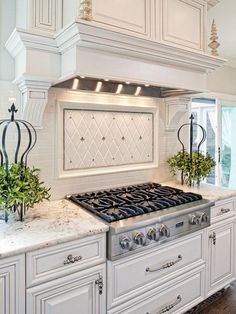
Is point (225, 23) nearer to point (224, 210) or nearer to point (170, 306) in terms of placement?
point (224, 210)

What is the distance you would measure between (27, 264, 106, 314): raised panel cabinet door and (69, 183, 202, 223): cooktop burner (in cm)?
33

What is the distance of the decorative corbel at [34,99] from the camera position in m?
1.74

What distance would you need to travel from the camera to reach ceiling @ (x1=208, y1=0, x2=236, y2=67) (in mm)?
2531

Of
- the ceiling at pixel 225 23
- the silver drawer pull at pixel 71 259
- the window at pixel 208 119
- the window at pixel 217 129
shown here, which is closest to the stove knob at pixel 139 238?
the silver drawer pull at pixel 71 259

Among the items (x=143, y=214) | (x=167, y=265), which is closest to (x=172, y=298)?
(x=167, y=265)

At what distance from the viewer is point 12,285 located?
49.4 inches

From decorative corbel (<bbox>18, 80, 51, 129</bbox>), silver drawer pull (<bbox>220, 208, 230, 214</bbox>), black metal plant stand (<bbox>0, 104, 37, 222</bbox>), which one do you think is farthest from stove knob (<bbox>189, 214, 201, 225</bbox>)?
decorative corbel (<bbox>18, 80, 51, 129</bbox>)

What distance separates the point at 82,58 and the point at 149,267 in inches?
52.6

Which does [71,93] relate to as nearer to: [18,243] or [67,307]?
[18,243]

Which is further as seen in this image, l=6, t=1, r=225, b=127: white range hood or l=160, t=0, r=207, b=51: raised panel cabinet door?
l=160, t=0, r=207, b=51: raised panel cabinet door

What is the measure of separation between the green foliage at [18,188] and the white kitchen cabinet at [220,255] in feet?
4.53

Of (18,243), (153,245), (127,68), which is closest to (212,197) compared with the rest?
(153,245)

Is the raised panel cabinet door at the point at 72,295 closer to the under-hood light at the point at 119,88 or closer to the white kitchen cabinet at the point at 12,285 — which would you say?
the white kitchen cabinet at the point at 12,285

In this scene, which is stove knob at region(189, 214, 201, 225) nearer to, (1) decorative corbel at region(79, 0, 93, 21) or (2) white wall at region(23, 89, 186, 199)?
(2) white wall at region(23, 89, 186, 199)
